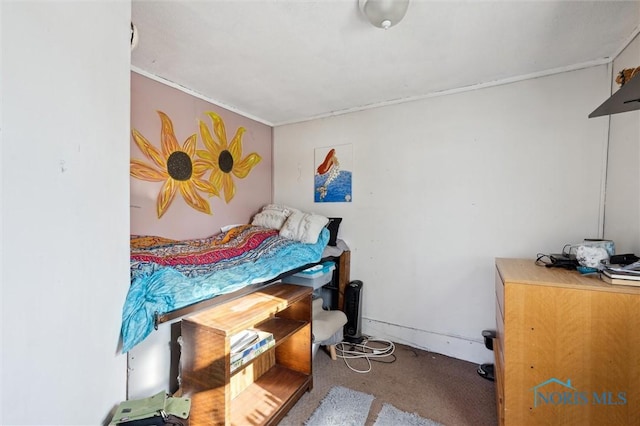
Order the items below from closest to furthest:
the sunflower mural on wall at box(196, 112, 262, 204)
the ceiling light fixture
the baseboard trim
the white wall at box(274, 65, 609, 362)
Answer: the ceiling light fixture < the white wall at box(274, 65, 609, 362) < the baseboard trim < the sunflower mural on wall at box(196, 112, 262, 204)

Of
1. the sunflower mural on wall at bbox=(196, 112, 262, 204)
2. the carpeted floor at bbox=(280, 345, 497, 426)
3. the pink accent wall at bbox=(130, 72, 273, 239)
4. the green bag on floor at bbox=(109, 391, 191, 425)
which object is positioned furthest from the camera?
the sunflower mural on wall at bbox=(196, 112, 262, 204)

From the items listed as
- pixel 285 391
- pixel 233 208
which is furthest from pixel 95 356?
pixel 233 208

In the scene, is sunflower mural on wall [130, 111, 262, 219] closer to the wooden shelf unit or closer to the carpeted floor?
the wooden shelf unit

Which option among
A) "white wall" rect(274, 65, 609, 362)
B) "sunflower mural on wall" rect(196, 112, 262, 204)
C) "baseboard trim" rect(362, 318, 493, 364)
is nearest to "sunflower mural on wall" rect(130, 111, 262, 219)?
"sunflower mural on wall" rect(196, 112, 262, 204)

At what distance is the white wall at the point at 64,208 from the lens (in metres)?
0.68

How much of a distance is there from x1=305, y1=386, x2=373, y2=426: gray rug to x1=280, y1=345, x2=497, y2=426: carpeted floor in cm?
4

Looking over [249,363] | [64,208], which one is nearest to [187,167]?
[64,208]

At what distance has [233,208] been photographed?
107 inches

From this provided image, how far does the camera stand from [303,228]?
7.75 feet

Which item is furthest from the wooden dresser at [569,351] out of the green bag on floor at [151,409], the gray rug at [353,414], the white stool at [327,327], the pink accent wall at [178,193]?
the pink accent wall at [178,193]

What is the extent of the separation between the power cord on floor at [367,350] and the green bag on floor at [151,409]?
1.36 metres

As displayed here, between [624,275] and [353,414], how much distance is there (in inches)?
60.5

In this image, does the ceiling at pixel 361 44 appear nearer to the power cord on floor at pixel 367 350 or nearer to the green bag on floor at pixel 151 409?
the green bag on floor at pixel 151 409

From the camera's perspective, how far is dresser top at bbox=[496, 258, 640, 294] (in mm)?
1107
